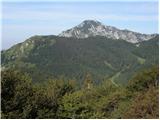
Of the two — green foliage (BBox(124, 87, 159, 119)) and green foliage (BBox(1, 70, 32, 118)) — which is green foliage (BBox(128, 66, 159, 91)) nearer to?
green foliage (BBox(1, 70, 32, 118))

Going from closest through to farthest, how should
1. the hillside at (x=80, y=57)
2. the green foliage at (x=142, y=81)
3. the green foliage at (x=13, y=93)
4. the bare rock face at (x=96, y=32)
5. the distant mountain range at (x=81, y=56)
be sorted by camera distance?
the green foliage at (x=13, y=93) → the green foliage at (x=142, y=81) → the distant mountain range at (x=81, y=56) → the hillside at (x=80, y=57) → the bare rock face at (x=96, y=32)

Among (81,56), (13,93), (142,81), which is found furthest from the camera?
(81,56)

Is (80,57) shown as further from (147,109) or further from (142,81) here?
(147,109)

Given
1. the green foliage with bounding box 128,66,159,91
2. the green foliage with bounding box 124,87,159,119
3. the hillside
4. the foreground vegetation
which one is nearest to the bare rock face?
the hillside

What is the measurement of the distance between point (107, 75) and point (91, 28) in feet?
216

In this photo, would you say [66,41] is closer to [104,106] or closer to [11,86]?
[104,106]

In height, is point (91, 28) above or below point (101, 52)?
above

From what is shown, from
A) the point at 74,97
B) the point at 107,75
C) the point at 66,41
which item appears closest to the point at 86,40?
the point at 66,41

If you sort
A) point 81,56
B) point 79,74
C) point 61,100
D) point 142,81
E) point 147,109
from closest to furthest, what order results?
1. point 147,109
2. point 61,100
3. point 142,81
4. point 79,74
5. point 81,56

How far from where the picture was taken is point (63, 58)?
79.8 m

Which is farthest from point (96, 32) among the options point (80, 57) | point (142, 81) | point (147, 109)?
point (147, 109)

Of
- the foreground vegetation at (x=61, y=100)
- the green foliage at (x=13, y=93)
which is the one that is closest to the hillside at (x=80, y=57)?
the foreground vegetation at (x=61, y=100)

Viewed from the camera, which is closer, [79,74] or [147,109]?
[147,109]

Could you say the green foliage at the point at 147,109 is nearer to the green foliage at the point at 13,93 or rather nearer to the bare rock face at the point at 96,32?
the green foliage at the point at 13,93
